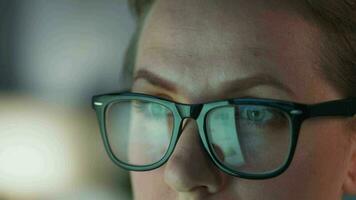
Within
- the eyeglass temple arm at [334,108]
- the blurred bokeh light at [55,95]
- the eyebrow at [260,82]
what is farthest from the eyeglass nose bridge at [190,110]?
the blurred bokeh light at [55,95]

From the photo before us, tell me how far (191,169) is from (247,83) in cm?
24

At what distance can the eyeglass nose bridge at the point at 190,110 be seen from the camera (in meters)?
1.47

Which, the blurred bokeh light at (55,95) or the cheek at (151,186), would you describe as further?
the blurred bokeh light at (55,95)

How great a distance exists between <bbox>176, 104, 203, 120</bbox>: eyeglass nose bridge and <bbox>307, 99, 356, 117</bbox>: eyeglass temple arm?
0.80ft

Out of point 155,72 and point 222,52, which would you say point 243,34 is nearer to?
point 222,52

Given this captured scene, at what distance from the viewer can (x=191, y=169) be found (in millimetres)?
1430

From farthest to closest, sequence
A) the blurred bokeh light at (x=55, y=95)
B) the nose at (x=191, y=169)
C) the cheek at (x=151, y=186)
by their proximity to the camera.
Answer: the blurred bokeh light at (x=55, y=95)
the cheek at (x=151, y=186)
the nose at (x=191, y=169)

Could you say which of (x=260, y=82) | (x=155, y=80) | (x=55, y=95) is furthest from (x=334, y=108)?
(x=55, y=95)

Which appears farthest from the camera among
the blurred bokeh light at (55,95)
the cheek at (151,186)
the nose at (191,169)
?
the blurred bokeh light at (55,95)

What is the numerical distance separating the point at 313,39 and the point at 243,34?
164 mm

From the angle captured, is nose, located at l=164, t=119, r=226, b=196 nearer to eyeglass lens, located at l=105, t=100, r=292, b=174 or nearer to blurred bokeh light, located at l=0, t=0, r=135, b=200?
eyeglass lens, located at l=105, t=100, r=292, b=174

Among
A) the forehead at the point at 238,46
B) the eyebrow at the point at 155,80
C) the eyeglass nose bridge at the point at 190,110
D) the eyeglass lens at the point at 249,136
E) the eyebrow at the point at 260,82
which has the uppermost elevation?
the forehead at the point at 238,46

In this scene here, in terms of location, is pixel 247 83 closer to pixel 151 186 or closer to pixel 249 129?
pixel 249 129

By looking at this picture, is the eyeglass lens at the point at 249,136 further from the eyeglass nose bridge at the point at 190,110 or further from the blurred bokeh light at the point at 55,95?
the blurred bokeh light at the point at 55,95
